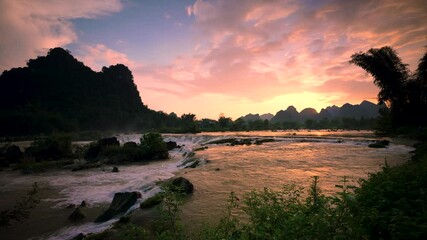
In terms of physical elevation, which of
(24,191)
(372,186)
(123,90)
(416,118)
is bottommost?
(24,191)

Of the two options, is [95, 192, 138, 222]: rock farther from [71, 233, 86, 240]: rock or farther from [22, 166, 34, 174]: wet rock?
[22, 166, 34, 174]: wet rock

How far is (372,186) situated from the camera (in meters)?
5.98

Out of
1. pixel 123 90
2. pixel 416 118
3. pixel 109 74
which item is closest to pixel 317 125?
pixel 416 118

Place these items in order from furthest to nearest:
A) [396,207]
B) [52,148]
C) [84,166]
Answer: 1. [52,148]
2. [84,166]
3. [396,207]

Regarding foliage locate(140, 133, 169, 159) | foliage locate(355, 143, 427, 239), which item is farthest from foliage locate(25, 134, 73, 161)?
foliage locate(355, 143, 427, 239)

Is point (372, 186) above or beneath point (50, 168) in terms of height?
above

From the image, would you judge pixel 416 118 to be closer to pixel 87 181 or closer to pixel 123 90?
pixel 87 181

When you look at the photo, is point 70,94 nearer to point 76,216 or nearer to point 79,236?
point 76,216

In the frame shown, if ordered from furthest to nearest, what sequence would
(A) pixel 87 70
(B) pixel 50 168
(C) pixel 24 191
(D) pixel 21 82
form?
1. (A) pixel 87 70
2. (D) pixel 21 82
3. (B) pixel 50 168
4. (C) pixel 24 191

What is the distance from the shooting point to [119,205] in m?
10.6

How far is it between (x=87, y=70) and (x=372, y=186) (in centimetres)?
13704

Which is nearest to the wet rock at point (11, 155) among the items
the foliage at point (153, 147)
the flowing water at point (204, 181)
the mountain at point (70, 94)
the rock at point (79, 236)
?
the flowing water at point (204, 181)

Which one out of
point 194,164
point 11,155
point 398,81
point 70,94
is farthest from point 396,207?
point 70,94

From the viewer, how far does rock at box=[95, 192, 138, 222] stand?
389 inches
